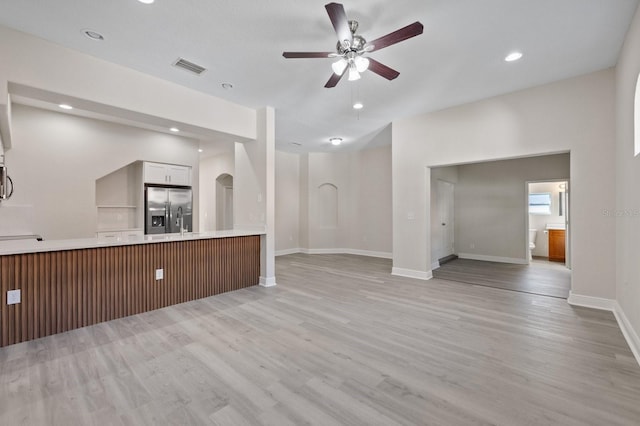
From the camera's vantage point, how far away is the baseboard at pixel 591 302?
11.2ft

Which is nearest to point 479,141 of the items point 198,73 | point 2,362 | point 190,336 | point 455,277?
point 455,277

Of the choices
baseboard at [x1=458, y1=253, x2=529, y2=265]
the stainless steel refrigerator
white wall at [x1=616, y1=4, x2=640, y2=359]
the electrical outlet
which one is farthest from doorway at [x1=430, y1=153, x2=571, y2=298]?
the electrical outlet

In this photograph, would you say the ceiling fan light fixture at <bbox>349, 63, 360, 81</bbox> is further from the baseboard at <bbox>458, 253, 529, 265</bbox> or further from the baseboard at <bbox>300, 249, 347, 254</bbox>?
the baseboard at <bbox>458, 253, 529, 265</bbox>

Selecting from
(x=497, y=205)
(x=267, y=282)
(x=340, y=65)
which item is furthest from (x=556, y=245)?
(x=340, y=65)

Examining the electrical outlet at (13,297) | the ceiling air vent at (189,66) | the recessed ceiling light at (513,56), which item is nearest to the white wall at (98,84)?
the ceiling air vent at (189,66)

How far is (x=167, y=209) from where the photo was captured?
6.25m

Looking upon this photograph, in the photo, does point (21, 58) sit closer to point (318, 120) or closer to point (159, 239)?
point (159, 239)

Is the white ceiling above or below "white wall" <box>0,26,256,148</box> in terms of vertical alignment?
above

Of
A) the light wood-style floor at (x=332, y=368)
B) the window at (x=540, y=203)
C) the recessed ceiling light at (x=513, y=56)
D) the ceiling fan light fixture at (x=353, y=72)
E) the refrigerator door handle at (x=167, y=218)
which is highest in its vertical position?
the recessed ceiling light at (x=513, y=56)

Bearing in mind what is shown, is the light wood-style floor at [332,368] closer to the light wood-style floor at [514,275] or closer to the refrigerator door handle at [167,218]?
the light wood-style floor at [514,275]

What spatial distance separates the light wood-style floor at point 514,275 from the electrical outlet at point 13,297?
18.9 ft

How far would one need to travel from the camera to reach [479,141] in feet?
14.4

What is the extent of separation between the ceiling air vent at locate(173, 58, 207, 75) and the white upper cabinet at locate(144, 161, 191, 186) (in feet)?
11.4

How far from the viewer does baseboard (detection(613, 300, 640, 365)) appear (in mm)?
2352
